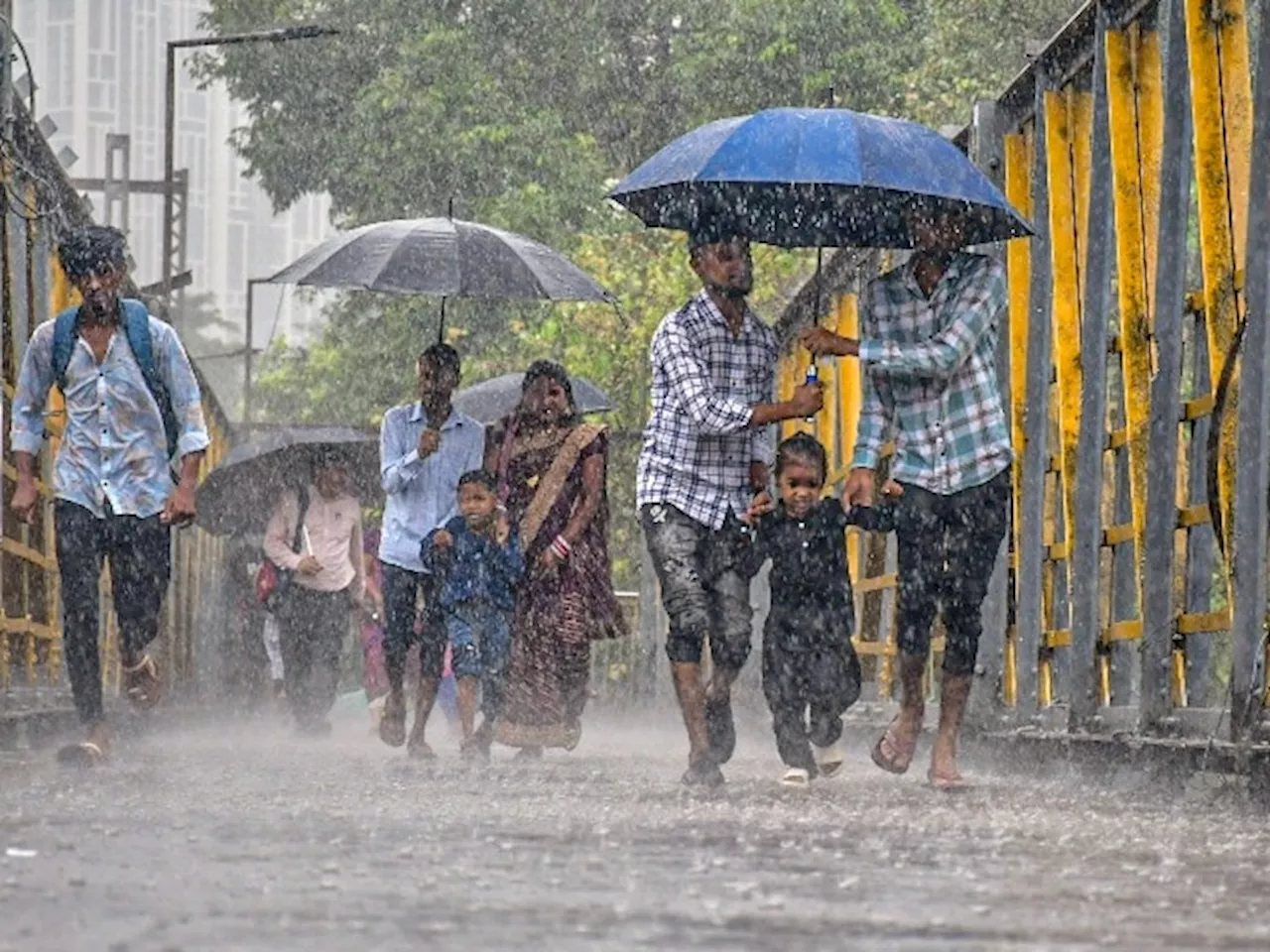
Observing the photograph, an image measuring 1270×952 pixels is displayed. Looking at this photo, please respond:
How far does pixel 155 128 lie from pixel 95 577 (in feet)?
388

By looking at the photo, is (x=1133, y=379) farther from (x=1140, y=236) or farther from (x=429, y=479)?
(x=429, y=479)

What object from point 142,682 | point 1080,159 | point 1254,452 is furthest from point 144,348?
point 1254,452

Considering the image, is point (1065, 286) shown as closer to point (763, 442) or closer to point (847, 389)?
point (763, 442)

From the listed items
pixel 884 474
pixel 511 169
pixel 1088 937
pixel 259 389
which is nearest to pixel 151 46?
pixel 259 389

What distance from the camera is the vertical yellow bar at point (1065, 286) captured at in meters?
9.86

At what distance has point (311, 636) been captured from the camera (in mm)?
16531

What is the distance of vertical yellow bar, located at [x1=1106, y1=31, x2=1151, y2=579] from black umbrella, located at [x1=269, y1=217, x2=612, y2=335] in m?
3.58

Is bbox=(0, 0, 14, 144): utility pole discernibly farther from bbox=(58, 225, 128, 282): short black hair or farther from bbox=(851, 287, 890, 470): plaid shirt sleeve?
bbox=(851, 287, 890, 470): plaid shirt sleeve

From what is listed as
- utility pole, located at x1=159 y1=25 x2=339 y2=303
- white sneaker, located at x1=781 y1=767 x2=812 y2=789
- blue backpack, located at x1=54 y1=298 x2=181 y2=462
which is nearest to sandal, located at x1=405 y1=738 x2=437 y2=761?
blue backpack, located at x1=54 y1=298 x2=181 y2=462

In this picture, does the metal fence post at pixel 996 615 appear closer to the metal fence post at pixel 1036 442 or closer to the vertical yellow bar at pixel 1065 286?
the metal fence post at pixel 1036 442

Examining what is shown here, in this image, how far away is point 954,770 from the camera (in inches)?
345

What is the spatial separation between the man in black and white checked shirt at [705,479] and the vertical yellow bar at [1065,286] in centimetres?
114

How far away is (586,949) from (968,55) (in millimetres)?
25334

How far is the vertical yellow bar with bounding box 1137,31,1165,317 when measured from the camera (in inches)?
360
